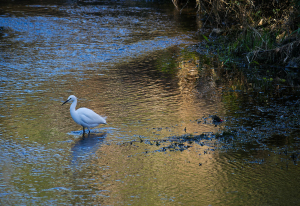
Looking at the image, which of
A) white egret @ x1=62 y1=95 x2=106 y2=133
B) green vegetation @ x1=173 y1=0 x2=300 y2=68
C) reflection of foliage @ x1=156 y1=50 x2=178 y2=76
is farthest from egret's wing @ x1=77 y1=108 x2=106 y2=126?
green vegetation @ x1=173 y1=0 x2=300 y2=68

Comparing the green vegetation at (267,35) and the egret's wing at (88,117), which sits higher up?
the green vegetation at (267,35)

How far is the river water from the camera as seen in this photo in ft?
17.4

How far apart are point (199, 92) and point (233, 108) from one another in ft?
5.46

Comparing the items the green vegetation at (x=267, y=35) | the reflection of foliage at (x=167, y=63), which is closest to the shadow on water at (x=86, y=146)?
the reflection of foliage at (x=167, y=63)

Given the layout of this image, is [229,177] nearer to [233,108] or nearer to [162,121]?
[162,121]

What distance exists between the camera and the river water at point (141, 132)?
5305 mm

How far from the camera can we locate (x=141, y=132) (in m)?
7.37

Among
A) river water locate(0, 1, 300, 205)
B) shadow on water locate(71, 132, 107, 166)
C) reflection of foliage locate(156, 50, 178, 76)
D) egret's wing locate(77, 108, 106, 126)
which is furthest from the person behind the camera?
reflection of foliage locate(156, 50, 178, 76)

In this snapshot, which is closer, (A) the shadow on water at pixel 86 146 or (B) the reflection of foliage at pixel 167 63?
(A) the shadow on water at pixel 86 146

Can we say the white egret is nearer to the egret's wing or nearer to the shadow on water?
the egret's wing

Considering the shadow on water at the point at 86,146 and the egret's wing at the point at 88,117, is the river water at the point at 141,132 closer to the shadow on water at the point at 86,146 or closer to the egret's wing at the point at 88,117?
the shadow on water at the point at 86,146

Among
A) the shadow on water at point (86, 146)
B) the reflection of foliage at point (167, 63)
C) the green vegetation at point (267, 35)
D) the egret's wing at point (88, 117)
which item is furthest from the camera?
the green vegetation at point (267, 35)

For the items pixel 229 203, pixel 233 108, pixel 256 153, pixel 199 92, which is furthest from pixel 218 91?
pixel 229 203

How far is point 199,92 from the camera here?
34.3ft
